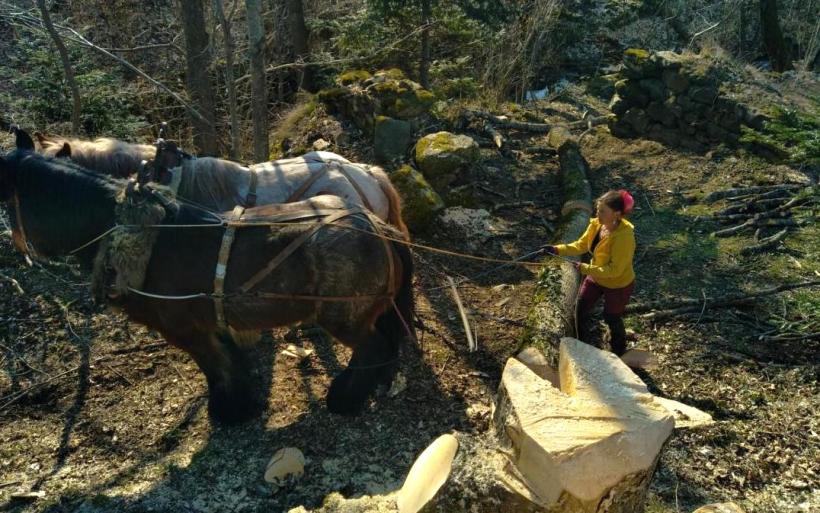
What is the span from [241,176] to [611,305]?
323cm

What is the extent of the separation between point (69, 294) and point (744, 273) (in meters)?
6.95

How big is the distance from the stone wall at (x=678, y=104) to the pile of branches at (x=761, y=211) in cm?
176

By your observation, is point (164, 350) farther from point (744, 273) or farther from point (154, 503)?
point (744, 273)

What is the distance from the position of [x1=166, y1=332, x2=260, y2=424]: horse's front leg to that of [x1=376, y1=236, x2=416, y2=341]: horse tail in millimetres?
1119

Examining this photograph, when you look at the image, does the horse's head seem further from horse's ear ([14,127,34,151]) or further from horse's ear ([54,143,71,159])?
horse's ear ([14,127,34,151])

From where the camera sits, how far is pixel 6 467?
12.7ft

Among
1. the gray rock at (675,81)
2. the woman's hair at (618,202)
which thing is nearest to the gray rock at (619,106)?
the gray rock at (675,81)

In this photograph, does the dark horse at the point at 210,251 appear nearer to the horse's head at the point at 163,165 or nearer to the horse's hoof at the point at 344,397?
the horse's head at the point at 163,165

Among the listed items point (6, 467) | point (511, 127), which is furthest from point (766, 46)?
point (6, 467)

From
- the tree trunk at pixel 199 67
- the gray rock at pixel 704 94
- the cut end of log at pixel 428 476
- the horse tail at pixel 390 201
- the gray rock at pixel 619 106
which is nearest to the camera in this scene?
the cut end of log at pixel 428 476

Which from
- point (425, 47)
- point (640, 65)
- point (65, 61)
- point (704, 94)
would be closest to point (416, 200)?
point (65, 61)

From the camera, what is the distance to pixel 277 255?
3.79 metres

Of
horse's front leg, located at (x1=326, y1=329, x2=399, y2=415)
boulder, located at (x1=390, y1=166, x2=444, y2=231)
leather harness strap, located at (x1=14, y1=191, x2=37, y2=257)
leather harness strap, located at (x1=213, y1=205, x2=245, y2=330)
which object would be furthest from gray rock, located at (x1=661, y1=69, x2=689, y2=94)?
leather harness strap, located at (x1=14, y1=191, x2=37, y2=257)

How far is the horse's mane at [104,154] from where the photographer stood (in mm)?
4148
